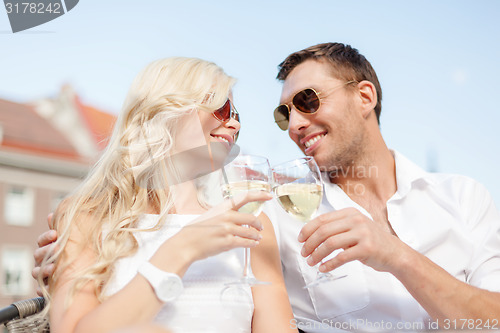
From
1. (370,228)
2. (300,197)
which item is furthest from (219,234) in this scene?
(370,228)

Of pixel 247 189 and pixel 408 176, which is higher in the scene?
pixel 247 189

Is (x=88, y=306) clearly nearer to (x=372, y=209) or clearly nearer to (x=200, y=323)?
(x=200, y=323)

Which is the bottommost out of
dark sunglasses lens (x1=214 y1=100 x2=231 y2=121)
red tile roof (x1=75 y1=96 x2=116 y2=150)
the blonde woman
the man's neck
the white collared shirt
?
the white collared shirt

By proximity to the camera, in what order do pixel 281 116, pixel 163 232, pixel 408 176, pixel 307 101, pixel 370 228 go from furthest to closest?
pixel 281 116 → pixel 307 101 → pixel 408 176 → pixel 163 232 → pixel 370 228

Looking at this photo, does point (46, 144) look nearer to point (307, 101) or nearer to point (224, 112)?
point (224, 112)

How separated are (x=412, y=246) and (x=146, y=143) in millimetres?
1130

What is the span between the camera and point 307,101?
7.07ft

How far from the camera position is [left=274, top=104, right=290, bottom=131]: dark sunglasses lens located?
2.24m

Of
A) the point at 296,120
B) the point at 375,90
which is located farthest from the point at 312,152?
the point at 375,90

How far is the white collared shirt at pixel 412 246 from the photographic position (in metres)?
1.70

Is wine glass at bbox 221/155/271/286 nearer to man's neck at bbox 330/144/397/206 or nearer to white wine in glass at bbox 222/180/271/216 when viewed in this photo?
white wine in glass at bbox 222/180/271/216

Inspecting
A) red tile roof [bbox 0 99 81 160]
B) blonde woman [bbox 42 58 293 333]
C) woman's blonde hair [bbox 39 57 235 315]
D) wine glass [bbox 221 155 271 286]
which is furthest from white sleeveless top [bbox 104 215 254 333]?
red tile roof [bbox 0 99 81 160]

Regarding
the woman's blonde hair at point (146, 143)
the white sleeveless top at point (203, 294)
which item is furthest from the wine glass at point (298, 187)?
the woman's blonde hair at point (146, 143)

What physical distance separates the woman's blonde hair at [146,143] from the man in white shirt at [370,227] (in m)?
0.55
